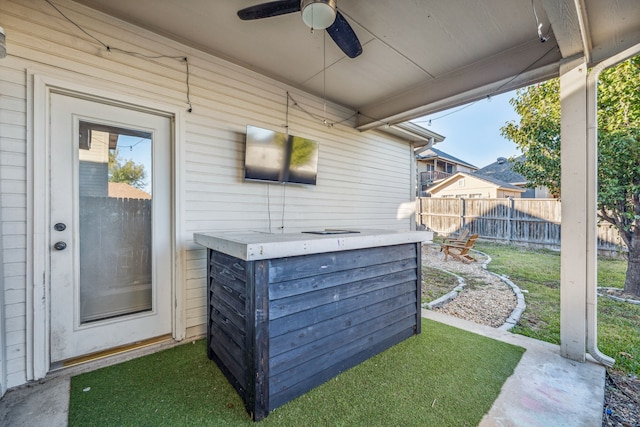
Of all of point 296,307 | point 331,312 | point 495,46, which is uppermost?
point 495,46

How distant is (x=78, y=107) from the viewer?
215 cm

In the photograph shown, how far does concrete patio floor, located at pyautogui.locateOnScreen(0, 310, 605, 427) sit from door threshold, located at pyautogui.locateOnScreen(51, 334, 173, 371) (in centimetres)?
5

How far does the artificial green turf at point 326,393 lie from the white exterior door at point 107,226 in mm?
365

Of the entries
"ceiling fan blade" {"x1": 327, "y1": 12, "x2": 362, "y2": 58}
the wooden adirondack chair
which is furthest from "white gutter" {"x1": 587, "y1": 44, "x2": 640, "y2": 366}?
the wooden adirondack chair

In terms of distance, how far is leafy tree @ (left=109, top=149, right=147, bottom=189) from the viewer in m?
2.31

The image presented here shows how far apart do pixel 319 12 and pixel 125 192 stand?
215cm

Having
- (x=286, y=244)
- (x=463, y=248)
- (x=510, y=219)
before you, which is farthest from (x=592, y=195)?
(x=510, y=219)

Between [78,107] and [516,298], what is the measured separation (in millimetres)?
5769

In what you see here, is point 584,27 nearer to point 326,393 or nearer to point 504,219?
point 326,393

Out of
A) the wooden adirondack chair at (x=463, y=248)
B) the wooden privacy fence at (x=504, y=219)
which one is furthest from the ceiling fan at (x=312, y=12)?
the wooden privacy fence at (x=504, y=219)

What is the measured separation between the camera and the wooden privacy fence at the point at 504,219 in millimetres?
7977

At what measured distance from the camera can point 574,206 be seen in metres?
2.33

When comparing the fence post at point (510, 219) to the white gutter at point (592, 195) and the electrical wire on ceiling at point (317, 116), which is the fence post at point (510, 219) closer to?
the electrical wire on ceiling at point (317, 116)

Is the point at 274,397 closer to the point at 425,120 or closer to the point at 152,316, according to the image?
the point at 152,316
